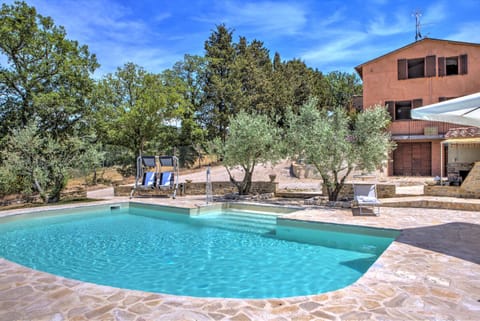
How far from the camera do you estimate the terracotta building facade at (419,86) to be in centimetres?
1919

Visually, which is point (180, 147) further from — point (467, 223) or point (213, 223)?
point (467, 223)

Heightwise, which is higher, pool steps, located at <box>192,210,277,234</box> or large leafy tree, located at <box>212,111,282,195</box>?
large leafy tree, located at <box>212,111,282,195</box>

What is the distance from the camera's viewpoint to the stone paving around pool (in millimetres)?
3205

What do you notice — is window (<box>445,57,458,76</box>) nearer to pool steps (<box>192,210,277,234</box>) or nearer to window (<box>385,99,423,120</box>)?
window (<box>385,99,423,120</box>)

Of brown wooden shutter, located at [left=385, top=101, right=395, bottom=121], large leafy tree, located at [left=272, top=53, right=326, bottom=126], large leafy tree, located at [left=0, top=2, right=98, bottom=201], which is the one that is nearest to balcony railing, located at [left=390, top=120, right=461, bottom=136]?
brown wooden shutter, located at [left=385, top=101, right=395, bottom=121]

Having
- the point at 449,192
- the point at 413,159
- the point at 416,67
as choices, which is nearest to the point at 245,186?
the point at 449,192

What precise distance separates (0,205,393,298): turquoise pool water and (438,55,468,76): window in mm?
17116

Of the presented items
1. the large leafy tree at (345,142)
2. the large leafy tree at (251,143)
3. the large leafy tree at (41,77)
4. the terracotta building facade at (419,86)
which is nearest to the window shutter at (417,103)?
the terracotta building facade at (419,86)

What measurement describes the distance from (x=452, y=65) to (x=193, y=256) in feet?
68.7

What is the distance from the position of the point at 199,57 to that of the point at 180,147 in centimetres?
859

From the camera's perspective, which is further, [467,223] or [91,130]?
[91,130]

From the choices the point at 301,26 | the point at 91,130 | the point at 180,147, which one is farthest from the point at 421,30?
the point at 91,130

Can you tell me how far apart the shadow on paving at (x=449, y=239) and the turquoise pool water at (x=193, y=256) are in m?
0.69

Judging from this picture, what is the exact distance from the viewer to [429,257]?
5.01 m
